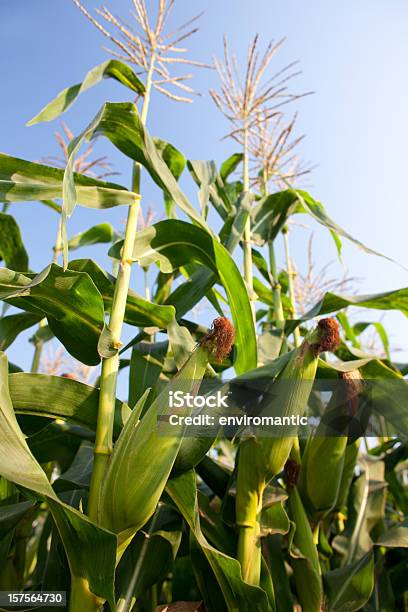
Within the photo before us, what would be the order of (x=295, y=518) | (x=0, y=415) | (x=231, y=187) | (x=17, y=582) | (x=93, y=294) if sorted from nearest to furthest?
(x=0, y=415)
(x=93, y=294)
(x=295, y=518)
(x=17, y=582)
(x=231, y=187)

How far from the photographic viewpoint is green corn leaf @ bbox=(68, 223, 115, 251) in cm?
217

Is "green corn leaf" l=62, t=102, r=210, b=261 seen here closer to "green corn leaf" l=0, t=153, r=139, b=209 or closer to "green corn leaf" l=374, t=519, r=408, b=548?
"green corn leaf" l=0, t=153, r=139, b=209

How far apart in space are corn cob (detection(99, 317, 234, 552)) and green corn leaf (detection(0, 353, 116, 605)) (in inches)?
1.8

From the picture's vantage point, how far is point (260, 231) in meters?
2.06

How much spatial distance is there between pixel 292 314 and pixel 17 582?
4.50 feet

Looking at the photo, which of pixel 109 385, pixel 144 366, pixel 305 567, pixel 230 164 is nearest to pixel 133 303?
pixel 144 366

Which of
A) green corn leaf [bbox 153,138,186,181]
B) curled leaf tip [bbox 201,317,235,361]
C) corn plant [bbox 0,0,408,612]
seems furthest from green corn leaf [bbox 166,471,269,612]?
green corn leaf [bbox 153,138,186,181]

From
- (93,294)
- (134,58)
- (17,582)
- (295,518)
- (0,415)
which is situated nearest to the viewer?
(0,415)

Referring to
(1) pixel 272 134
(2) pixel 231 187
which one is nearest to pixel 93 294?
(2) pixel 231 187

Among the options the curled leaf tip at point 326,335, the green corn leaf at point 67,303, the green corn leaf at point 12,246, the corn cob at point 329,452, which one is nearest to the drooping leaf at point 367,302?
the corn cob at point 329,452

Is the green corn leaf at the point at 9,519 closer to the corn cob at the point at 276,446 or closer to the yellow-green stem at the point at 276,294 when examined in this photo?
the corn cob at the point at 276,446

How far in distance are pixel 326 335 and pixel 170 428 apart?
42 cm

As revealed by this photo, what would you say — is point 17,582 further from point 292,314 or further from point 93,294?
point 292,314

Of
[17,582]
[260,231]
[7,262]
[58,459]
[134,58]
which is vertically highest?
[134,58]
